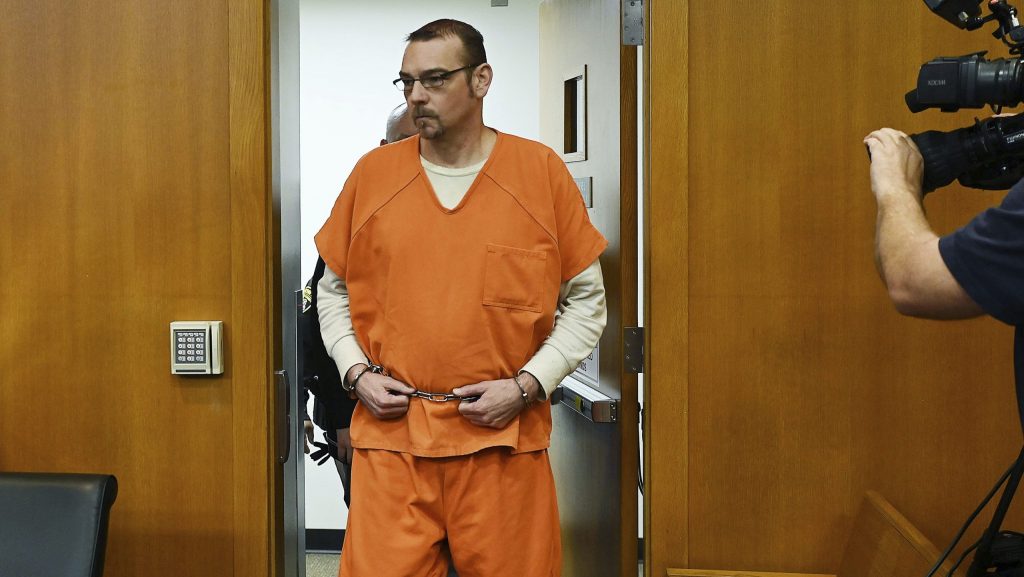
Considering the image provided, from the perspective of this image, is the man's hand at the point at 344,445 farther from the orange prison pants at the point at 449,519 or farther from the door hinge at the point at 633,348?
the door hinge at the point at 633,348

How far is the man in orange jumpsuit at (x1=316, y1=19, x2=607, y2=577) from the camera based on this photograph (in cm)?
180

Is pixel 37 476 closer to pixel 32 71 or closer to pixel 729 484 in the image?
pixel 32 71

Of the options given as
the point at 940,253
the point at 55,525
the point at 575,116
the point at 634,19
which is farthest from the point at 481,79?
the point at 55,525

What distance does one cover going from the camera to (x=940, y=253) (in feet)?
4.05

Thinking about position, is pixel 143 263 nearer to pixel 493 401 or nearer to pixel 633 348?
pixel 493 401

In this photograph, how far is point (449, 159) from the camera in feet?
6.35

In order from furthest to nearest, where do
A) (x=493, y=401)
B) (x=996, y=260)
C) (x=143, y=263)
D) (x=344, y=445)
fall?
(x=344, y=445)
(x=143, y=263)
(x=493, y=401)
(x=996, y=260)

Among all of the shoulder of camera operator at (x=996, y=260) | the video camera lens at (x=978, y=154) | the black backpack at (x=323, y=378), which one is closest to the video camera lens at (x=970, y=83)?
the video camera lens at (x=978, y=154)

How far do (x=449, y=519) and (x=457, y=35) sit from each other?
0.92 meters

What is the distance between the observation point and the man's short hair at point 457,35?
1890 mm

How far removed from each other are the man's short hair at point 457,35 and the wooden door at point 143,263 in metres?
0.35

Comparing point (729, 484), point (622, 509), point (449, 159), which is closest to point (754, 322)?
point (729, 484)

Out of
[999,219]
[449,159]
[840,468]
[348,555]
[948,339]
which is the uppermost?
[449,159]

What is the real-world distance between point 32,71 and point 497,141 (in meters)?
0.97
